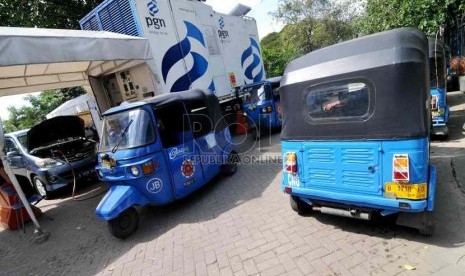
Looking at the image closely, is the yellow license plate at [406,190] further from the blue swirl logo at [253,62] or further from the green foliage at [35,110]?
the green foliage at [35,110]

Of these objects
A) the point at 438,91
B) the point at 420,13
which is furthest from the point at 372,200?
the point at 420,13

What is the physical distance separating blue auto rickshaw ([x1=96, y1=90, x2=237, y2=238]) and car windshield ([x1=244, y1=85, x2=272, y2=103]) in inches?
162

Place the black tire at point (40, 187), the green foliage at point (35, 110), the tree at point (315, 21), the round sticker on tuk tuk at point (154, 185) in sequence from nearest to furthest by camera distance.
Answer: the round sticker on tuk tuk at point (154, 185)
the black tire at point (40, 187)
the tree at point (315, 21)
the green foliage at point (35, 110)

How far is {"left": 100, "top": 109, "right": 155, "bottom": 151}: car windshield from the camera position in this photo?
185 inches

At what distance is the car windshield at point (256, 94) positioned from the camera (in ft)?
30.9

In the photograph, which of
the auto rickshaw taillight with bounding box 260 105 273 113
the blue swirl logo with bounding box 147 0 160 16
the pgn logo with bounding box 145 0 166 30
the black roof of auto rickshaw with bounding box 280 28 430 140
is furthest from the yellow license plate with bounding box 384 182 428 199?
the blue swirl logo with bounding box 147 0 160 16

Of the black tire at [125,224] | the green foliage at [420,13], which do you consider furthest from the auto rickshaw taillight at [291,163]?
the green foliage at [420,13]

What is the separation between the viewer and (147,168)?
4.58 metres

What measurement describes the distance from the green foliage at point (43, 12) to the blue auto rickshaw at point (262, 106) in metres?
10.7

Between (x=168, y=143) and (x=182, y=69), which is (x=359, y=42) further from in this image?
(x=182, y=69)

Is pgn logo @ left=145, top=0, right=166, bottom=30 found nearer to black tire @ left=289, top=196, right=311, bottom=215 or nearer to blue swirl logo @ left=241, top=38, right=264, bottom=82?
blue swirl logo @ left=241, top=38, right=264, bottom=82

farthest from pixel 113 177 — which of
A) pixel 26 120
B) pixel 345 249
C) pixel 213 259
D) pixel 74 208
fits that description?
pixel 26 120

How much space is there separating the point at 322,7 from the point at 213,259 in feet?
101

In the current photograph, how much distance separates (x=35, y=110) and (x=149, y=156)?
47345 mm
